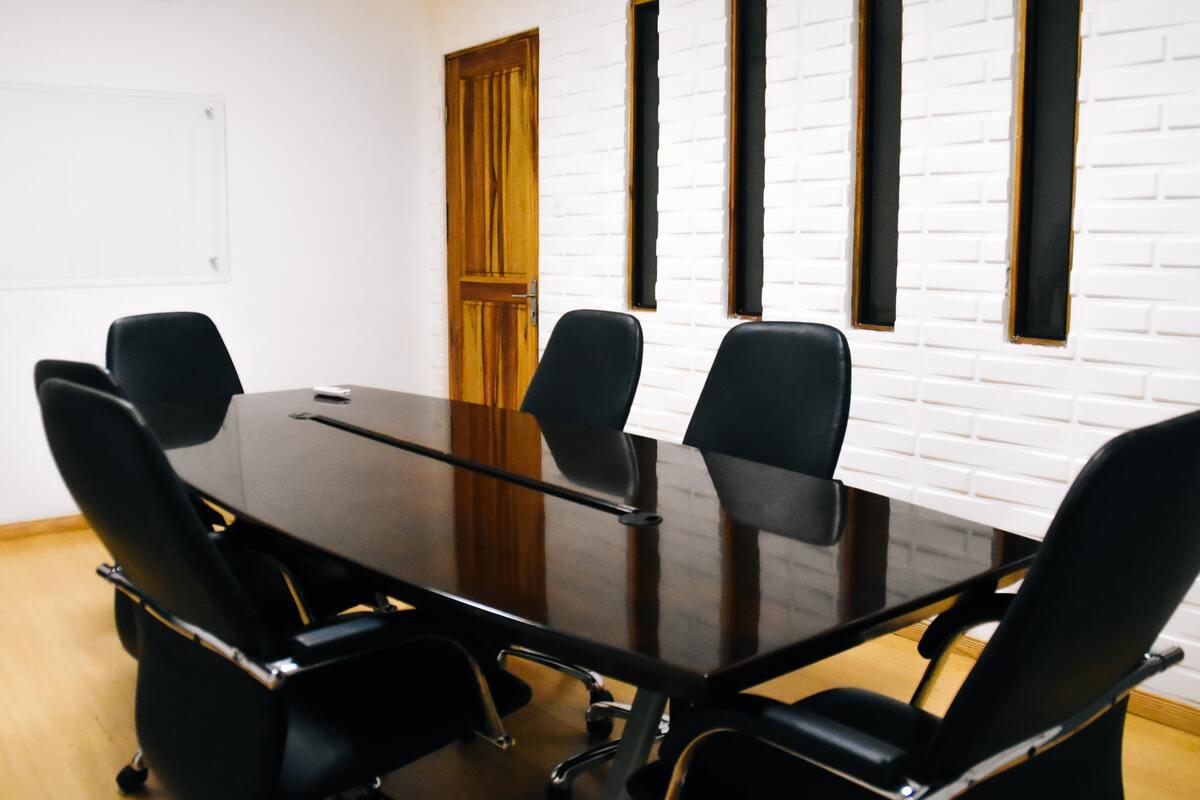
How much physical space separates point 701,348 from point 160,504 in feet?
9.97

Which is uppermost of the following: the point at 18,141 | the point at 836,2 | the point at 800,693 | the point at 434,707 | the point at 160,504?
the point at 836,2

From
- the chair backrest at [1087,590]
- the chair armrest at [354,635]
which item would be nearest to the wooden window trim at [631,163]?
the chair armrest at [354,635]

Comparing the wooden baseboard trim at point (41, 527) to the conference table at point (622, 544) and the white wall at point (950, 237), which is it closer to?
the conference table at point (622, 544)

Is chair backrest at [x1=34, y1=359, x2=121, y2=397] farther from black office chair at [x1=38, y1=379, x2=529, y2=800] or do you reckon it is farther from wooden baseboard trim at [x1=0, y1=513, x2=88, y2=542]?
wooden baseboard trim at [x1=0, y1=513, x2=88, y2=542]

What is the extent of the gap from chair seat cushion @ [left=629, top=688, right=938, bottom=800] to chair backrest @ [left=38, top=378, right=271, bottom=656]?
1.97ft

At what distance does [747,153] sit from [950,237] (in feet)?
3.41

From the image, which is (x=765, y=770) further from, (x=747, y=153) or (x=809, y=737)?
(x=747, y=153)

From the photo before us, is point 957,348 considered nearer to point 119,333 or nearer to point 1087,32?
point 1087,32

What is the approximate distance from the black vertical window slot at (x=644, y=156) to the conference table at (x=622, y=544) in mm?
1920

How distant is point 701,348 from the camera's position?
4.31 m

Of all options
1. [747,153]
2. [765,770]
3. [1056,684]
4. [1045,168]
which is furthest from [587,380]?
[1056,684]

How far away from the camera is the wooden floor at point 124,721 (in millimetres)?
2568

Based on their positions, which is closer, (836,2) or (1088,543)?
(1088,543)

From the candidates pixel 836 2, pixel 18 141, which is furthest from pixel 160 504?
pixel 18 141
